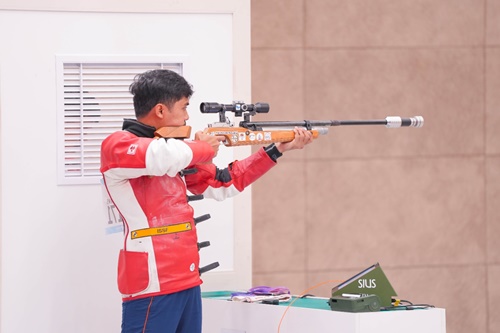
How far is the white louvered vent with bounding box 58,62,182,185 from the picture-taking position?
3889 millimetres

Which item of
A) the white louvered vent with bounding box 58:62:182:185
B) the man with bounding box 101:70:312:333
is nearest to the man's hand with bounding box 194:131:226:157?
the man with bounding box 101:70:312:333

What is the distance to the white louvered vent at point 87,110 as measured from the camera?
3.89 meters

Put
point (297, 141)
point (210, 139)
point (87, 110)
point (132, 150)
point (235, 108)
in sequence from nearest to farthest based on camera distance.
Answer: point (132, 150), point (210, 139), point (235, 108), point (297, 141), point (87, 110)

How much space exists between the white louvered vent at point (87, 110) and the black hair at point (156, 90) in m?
0.57

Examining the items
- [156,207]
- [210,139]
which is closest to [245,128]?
[210,139]

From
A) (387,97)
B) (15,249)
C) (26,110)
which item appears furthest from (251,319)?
(387,97)

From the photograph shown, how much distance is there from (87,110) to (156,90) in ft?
2.19

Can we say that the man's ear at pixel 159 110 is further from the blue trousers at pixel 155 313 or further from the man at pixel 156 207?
the blue trousers at pixel 155 313

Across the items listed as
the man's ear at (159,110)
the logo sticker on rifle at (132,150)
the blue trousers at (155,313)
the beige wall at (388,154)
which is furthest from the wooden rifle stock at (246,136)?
the beige wall at (388,154)

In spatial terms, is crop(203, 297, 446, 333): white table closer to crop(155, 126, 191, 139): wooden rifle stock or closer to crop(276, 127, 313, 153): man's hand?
crop(276, 127, 313, 153): man's hand

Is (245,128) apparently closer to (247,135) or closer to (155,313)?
(247,135)

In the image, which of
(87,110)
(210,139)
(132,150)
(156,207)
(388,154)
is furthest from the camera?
(388,154)

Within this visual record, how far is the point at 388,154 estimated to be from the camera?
5.64 metres

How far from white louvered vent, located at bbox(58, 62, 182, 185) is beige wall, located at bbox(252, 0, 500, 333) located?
1.61m
